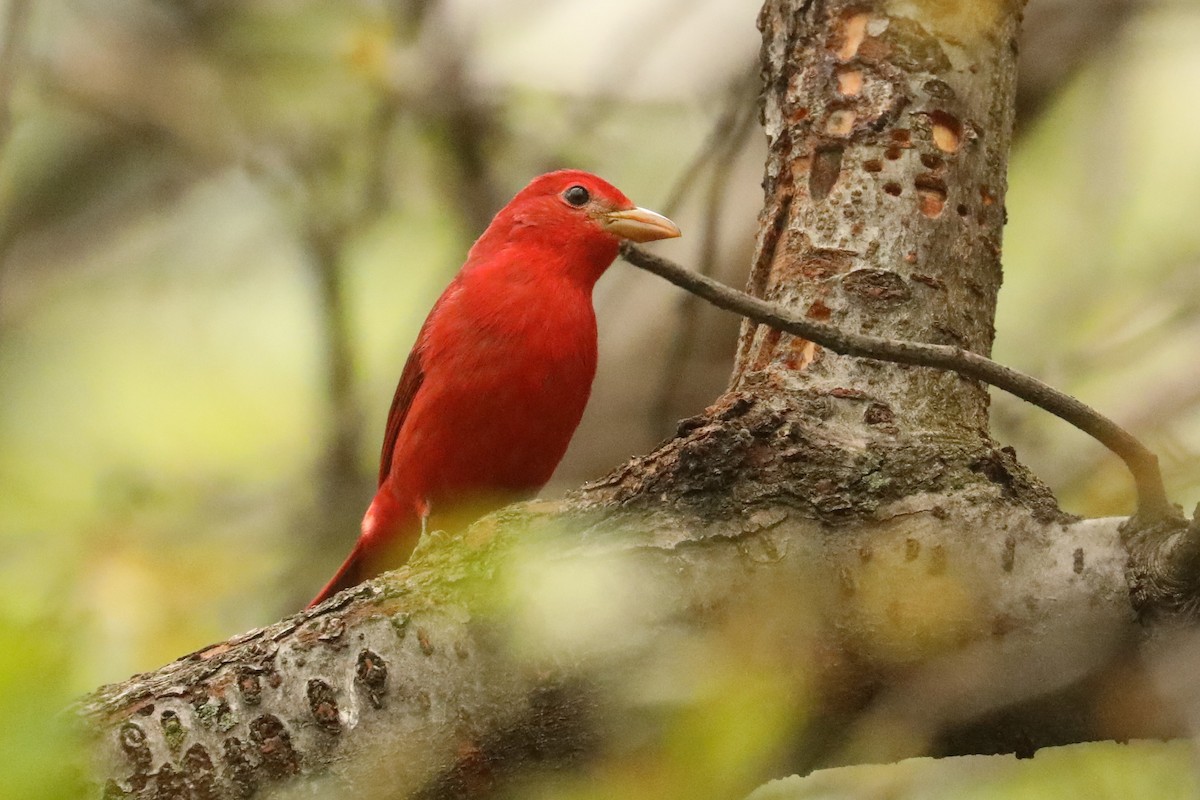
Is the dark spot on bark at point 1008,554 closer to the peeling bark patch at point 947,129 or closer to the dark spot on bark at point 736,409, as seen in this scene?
the dark spot on bark at point 736,409

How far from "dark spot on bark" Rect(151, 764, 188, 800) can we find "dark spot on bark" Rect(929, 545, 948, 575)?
1195mm

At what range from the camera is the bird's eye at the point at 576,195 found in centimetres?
434

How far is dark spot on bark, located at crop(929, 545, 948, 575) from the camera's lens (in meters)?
2.28

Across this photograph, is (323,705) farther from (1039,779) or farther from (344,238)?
(344,238)

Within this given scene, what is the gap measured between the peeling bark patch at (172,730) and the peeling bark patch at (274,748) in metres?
0.11

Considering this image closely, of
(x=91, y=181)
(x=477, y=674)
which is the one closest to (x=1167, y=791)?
(x=477, y=674)

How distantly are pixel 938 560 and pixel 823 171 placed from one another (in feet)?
3.64

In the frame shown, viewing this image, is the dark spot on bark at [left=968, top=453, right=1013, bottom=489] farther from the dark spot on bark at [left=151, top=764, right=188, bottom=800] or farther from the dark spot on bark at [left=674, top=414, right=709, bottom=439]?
the dark spot on bark at [left=151, top=764, right=188, bottom=800]

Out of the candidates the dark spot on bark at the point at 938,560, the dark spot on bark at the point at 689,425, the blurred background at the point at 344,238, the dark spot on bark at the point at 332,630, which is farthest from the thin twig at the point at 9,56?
the dark spot on bark at the point at 938,560

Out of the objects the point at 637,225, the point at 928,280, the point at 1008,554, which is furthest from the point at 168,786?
the point at 637,225

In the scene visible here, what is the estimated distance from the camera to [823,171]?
3107 millimetres

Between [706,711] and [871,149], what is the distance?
155cm

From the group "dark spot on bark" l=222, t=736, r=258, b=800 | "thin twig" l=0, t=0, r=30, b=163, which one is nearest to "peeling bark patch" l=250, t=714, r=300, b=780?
"dark spot on bark" l=222, t=736, r=258, b=800

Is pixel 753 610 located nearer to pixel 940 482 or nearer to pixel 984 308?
pixel 940 482
